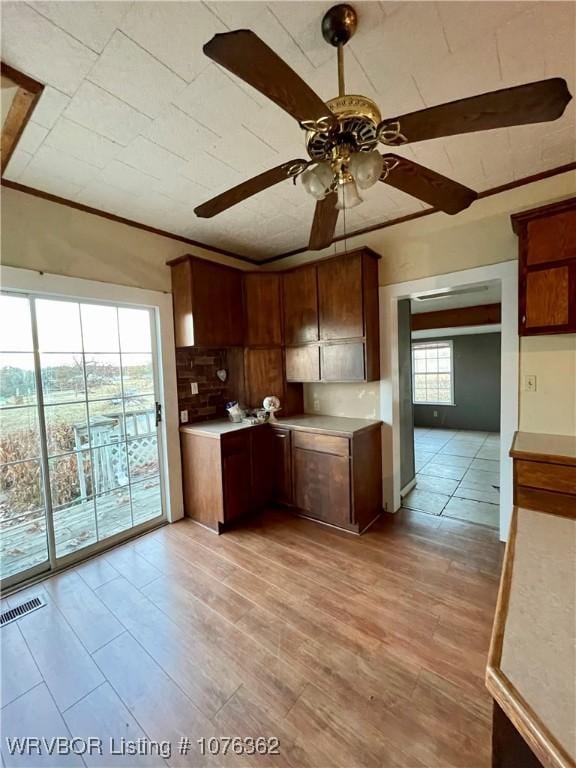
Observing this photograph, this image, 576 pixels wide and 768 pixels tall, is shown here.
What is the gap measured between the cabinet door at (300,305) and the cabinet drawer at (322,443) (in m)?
0.95

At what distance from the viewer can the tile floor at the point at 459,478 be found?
3189 millimetres

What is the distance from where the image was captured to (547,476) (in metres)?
1.88

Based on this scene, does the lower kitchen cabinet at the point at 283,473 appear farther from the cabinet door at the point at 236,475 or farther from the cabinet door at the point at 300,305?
the cabinet door at the point at 300,305

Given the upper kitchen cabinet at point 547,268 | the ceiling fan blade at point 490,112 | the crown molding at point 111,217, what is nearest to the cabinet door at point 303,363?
the crown molding at point 111,217

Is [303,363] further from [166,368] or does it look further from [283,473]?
[166,368]

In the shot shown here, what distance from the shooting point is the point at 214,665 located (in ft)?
5.31

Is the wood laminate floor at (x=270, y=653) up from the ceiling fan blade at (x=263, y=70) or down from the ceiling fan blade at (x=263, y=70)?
down

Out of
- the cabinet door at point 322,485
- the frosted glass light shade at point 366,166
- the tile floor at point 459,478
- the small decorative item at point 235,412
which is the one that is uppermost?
the frosted glass light shade at point 366,166

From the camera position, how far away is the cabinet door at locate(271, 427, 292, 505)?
3.15 metres

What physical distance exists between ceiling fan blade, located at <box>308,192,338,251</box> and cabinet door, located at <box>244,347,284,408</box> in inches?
64.6

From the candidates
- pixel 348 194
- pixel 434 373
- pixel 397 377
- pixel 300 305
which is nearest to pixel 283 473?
pixel 397 377

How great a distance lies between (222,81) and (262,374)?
240 centimetres

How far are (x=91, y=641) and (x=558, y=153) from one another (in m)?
3.97

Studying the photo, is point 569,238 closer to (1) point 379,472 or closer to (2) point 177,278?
(1) point 379,472
